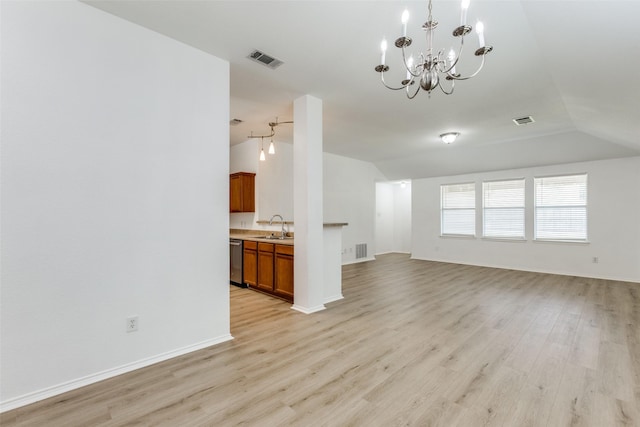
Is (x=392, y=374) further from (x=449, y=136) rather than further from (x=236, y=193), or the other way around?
(x=236, y=193)

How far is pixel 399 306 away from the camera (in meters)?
4.11

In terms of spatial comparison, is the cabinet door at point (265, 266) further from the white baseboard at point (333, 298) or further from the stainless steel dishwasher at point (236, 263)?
the white baseboard at point (333, 298)

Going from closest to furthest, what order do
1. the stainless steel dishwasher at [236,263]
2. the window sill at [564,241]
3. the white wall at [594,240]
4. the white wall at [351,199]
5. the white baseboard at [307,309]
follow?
the white baseboard at [307,309] → the stainless steel dishwasher at [236,263] → the white wall at [594,240] → the window sill at [564,241] → the white wall at [351,199]

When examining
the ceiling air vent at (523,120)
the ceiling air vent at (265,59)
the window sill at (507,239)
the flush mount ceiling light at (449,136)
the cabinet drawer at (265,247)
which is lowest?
the window sill at (507,239)

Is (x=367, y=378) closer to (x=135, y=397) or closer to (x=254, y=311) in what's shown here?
(x=135, y=397)

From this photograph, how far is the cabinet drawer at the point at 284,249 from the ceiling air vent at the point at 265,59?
7.79 feet

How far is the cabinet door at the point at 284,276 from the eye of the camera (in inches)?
166

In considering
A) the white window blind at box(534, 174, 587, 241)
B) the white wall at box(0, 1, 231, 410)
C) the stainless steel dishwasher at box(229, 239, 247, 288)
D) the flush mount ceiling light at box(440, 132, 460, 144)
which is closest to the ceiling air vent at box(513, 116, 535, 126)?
the flush mount ceiling light at box(440, 132, 460, 144)

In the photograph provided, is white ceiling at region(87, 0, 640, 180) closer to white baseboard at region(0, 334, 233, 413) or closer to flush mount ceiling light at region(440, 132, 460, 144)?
flush mount ceiling light at region(440, 132, 460, 144)

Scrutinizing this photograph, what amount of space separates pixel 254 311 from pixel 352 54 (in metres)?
3.29

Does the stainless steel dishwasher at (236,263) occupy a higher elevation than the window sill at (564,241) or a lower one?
lower

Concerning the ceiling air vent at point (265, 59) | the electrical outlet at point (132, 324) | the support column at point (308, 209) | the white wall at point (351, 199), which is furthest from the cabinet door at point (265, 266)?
the white wall at point (351, 199)

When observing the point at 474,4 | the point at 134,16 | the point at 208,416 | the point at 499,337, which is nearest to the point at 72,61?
the point at 134,16

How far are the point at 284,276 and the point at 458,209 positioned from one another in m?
5.87
